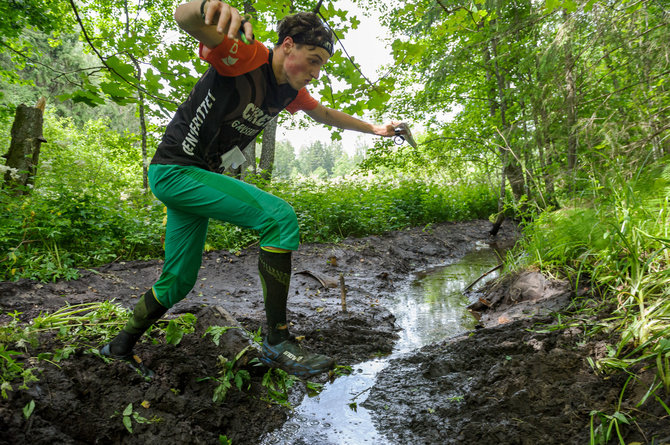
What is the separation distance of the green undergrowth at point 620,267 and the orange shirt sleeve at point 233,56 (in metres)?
2.20

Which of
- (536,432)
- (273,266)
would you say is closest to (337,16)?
(273,266)

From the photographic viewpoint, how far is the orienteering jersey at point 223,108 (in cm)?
184

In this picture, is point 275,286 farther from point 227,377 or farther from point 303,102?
point 303,102

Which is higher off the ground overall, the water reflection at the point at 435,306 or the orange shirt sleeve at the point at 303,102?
the orange shirt sleeve at the point at 303,102

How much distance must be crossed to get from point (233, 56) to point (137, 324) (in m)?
1.55

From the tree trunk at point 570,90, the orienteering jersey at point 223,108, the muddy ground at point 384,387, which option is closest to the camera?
the muddy ground at point 384,387

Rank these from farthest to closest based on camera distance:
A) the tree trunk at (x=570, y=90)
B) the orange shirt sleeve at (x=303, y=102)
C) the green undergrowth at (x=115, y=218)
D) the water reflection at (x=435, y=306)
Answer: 1. the tree trunk at (x=570, y=90)
2. the green undergrowth at (x=115, y=218)
3. the water reflection at (x=435, y=306)
4. the orange shirt sleeve at (x=303, y=102)

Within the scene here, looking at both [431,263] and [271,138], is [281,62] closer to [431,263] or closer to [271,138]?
[431,263]

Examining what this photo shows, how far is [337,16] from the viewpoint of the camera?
2594mm

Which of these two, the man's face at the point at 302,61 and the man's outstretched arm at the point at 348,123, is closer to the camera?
the man's face at the point at 302,61

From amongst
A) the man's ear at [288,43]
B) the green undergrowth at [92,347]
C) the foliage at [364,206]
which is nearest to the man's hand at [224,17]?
the man's ear at [288,43]

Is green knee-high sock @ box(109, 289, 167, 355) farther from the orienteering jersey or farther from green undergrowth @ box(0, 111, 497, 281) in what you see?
green undergrowth @ box(0, 111, 497, 281)

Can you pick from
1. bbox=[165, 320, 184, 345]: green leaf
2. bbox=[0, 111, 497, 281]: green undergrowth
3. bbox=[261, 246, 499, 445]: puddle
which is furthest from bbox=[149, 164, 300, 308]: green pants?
bbox=[0, 111, 497, 281]: green undergrowth

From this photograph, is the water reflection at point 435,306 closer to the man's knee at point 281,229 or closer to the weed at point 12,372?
the man's knee at point 281,229
